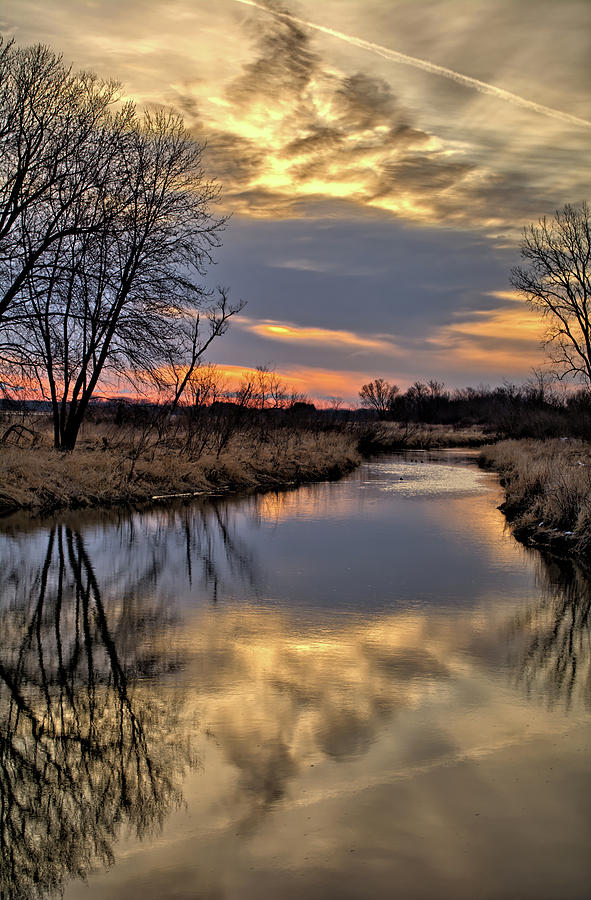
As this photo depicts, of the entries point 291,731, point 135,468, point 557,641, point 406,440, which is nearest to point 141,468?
point 135,468

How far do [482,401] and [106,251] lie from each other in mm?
A: 120689

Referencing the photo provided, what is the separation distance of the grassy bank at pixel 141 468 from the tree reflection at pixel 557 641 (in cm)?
1111

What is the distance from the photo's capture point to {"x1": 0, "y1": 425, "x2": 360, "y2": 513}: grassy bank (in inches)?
685

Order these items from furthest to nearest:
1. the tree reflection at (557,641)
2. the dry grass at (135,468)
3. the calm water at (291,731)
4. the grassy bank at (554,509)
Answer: the dry grass at (135,468), the grassy bank at (554,509), the tree reflection at (557,641), the calm water at (291,731)

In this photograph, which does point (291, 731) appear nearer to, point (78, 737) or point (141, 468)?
point (78, 737)

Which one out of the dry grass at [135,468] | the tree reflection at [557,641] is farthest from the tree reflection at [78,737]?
the dry grass at [135,468]

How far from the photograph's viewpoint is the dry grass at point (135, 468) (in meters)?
17.4

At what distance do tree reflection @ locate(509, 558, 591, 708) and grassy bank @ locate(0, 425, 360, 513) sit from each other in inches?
437

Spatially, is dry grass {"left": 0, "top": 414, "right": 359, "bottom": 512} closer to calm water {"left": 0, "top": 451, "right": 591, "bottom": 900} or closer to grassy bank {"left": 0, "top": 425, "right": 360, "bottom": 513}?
grassy bank {"left": 0, "top": 425, "right": 360, "bottom": 513}

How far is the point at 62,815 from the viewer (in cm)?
431

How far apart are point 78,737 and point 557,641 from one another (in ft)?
17.2

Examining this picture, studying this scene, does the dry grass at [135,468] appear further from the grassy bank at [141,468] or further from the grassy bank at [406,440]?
the grassy bank at [406,440]

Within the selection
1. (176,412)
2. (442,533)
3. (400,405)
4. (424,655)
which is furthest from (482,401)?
(424,655)

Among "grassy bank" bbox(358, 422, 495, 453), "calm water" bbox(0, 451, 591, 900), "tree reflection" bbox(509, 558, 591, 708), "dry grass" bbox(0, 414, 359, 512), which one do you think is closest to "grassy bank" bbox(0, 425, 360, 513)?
"dry grass" bbox(0, 414, 359, 512)
